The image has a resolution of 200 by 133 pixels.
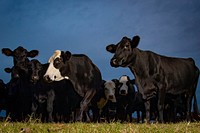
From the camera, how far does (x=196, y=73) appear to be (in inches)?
569

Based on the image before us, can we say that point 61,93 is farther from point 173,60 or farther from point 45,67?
point 173,60

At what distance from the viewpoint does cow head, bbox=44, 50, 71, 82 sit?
12125mm

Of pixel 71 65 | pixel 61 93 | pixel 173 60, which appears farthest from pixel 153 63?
pixel 61 93

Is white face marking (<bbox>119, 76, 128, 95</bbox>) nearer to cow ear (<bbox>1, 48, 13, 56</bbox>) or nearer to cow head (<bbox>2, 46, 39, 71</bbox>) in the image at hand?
cow head (<bbox>2, 46, 39, 71</bbox>)

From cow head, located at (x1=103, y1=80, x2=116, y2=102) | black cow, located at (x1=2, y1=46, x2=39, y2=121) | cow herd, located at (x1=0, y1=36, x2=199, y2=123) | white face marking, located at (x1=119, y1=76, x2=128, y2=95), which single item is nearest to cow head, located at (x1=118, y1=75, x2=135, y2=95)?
white face marking, located at (x1=119, y1=76, x2=128, y2=95)

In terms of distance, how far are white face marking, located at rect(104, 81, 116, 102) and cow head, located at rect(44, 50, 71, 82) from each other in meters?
6.46

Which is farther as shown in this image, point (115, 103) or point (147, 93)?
point (115, 103)

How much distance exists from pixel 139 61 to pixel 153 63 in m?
0.48

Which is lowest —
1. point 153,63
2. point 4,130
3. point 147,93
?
point 4,130

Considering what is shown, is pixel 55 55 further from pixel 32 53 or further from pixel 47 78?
pixel 32 53

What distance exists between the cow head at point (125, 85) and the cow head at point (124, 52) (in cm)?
626

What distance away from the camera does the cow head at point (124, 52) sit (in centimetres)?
1162

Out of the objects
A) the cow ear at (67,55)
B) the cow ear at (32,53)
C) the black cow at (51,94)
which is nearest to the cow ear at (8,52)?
the cow ear at (32,53)

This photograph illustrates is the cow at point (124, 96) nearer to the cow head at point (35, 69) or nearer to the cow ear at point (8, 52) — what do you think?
the cow head at point (35, 69)
